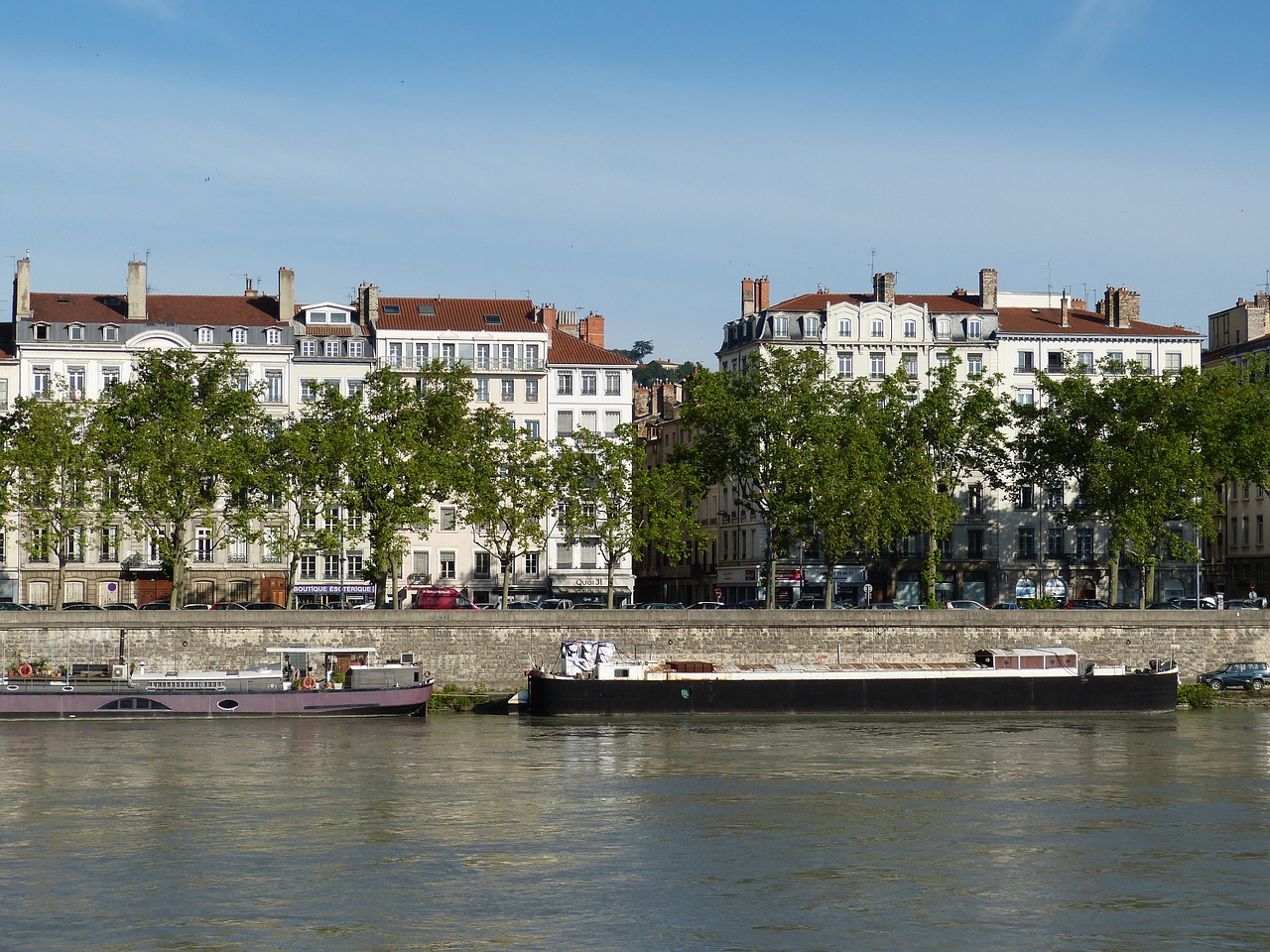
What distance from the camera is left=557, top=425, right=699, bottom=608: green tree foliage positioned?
76.3 metres

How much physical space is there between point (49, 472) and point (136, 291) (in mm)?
20008

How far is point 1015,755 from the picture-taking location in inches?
1892

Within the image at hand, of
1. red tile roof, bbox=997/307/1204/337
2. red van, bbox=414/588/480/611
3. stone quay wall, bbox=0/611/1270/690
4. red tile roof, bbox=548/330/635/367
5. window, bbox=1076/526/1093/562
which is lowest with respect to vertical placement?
stone quay wall, bbox=0/611/1270/690

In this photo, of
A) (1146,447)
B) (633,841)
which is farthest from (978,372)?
(633,841)

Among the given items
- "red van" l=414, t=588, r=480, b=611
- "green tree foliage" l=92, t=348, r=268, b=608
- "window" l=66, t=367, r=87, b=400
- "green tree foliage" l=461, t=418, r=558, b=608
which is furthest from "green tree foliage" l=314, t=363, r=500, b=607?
"window" l=66, t=367, r=87, b=400

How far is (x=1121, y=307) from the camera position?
97375 mm

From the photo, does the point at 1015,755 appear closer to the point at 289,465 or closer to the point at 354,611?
the point at 354,611

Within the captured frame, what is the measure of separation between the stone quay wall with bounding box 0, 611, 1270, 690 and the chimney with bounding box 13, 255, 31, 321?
27262mm

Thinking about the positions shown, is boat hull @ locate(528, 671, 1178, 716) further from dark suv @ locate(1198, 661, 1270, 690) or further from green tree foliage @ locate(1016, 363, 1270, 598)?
green tree foliage @ locate(1016, 363, 1270, 598)

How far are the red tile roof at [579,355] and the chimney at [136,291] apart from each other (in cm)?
2006

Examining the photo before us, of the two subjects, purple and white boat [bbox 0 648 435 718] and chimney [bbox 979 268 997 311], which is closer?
purple and white boat [bbox 0 648 435 718]

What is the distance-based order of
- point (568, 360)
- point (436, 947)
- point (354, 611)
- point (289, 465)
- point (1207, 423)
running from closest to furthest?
point (436, 947)
point (354, 611)
point (289, 465)
point (1207, 423)
point (568, 360)

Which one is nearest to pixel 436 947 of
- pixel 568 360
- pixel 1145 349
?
pixel 568 360

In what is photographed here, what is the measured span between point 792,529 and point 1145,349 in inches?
1102
